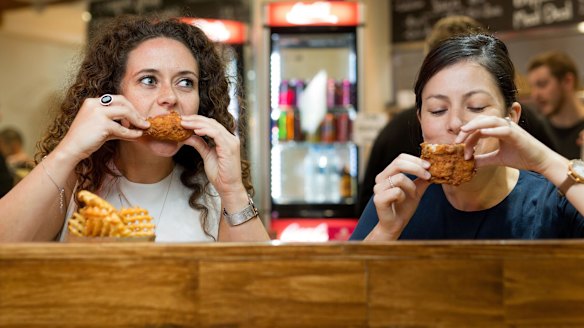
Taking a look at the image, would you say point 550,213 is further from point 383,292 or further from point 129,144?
point 129,144

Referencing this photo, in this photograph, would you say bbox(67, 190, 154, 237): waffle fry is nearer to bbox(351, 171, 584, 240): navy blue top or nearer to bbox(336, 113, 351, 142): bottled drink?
bbox(351, 171, 584, 240): navy blue top

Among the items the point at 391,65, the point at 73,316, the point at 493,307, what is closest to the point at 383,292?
the point at 493,307

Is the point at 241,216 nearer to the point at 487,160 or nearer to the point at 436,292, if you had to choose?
the point at 487,160

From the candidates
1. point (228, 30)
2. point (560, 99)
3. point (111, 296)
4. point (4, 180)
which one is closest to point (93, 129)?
point (111, 296)

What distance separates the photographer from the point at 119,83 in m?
2.35

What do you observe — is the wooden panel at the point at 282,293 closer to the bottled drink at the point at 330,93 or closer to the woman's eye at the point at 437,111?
the woman's eye at the point at 437,111

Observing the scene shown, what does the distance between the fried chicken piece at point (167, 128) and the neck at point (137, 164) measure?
247 millimetres

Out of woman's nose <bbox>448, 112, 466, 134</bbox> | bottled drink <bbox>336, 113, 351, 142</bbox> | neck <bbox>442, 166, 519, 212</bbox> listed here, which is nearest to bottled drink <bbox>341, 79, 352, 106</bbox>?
bottled drink <bbox>336, 113, 351, 142</bbox>

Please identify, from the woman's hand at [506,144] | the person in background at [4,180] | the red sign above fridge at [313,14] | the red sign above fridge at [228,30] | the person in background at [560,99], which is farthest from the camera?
the red sign above fridge at [228,30]

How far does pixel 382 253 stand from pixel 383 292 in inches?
2.9

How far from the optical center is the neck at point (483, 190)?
2.17 metres

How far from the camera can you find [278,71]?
6395 mm

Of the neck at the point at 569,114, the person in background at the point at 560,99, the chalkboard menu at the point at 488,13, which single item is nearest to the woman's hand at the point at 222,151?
the person in background at the point at 560,99

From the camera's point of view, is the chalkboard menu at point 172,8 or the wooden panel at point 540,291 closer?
the wooden panel at point 540,291
